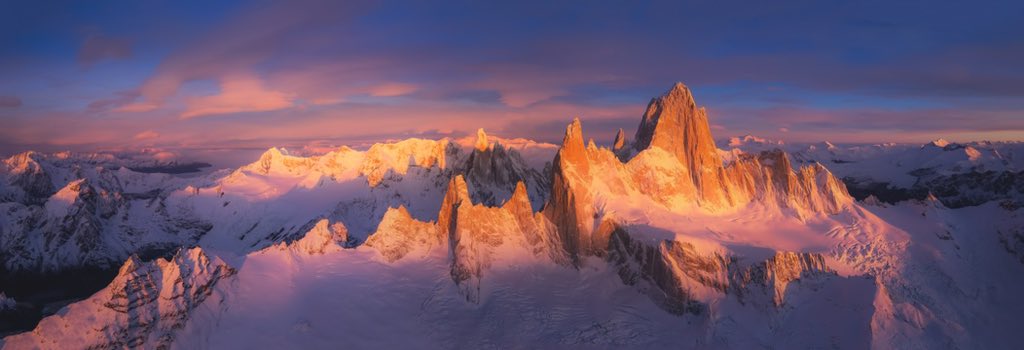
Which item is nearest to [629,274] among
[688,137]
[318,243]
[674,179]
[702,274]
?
[702,274]

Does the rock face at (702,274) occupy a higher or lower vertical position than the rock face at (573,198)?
lower

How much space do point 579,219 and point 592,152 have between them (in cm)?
1128

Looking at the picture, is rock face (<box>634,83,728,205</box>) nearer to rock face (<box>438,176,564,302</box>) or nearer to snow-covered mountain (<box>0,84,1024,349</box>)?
snow-covered mountain (<box>0,84,1024,349</box>)

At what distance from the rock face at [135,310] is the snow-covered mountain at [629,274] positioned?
148mm

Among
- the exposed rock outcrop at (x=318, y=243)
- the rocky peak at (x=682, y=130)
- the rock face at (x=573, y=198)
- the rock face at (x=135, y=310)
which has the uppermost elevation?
the rocky peak at (x=682, y=130)

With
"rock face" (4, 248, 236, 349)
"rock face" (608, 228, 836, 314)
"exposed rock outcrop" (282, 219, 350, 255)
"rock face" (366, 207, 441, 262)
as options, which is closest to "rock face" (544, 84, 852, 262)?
"rock face" (608, 228, 836, 314)

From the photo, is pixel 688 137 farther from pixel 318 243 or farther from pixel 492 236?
pixel 318 243

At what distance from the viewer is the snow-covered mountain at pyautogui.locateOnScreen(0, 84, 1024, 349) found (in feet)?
170

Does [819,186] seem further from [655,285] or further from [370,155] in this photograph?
[370,155]

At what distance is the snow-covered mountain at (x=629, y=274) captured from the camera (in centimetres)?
5194

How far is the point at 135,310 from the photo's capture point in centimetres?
5403

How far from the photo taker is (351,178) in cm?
17862

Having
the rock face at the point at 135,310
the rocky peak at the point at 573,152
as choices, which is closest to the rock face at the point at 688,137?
the rocky peak at the point at 573,152

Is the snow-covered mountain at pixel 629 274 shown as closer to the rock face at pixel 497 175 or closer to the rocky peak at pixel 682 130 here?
the rocky peak at pixel 682 130
